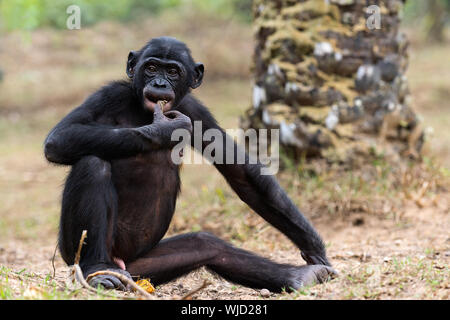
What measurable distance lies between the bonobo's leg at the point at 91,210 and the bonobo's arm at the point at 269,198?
44.2 inches

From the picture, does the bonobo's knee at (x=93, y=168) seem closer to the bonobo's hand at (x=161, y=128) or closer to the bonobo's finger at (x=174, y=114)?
the bonobo's hand at (x=161, y=128)

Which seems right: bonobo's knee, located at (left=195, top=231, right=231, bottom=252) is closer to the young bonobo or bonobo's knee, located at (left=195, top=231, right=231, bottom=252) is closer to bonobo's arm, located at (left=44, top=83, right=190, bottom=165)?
the young bonobo

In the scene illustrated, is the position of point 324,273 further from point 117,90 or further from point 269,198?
point 117,90

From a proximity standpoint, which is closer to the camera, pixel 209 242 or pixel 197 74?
pixel 209 242

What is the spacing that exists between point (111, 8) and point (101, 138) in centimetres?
2304

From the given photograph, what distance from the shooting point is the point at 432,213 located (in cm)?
701

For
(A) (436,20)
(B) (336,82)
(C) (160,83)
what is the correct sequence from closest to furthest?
(C) (160,83), (B) (336,82), (A) (436,20)

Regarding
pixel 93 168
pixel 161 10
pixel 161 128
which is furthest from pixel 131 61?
pixel 161 10

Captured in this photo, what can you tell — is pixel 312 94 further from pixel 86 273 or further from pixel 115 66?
pixel 115 66

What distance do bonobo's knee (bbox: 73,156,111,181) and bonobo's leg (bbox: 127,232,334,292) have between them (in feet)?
2.70

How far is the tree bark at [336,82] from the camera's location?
298 inches

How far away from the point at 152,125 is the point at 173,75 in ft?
2.05

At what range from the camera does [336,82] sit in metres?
7.71
